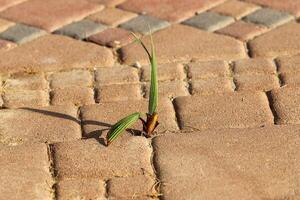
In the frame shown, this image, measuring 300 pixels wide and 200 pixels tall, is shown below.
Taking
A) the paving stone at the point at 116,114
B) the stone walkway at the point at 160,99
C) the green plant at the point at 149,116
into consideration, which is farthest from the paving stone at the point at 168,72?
the green plant at the point at 149,116

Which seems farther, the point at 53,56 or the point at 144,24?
the point at 144,24

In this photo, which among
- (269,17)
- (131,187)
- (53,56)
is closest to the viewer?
(131,187)

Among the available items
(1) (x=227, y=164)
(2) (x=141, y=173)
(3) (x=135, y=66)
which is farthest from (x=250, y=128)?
(3) (x=135, y=66)

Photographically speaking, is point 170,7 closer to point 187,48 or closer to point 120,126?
point 187,48

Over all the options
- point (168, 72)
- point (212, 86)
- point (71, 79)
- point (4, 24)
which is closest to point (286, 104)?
point (212, 86)

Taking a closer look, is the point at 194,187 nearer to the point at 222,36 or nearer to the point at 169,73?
the point at 169,73

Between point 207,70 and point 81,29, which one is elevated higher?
point 81,29

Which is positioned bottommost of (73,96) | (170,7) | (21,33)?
(73,96)

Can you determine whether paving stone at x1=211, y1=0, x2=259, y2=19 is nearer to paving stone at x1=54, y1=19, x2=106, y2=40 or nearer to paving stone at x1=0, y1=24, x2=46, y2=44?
paving stone at x1=54, y1=19, x2=106, y2=40
